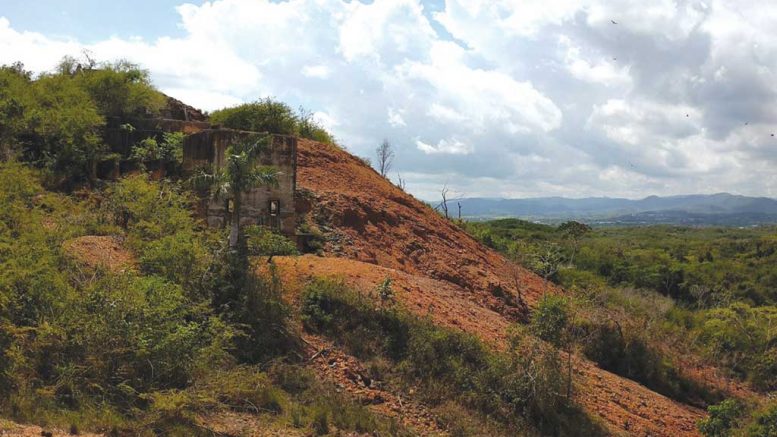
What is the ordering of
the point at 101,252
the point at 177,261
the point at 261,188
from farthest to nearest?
1. the point at 261,188
2. the point at 101,252
3. the point at 177,261

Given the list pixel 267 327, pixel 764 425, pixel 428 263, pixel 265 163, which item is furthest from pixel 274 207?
pixel 764 425

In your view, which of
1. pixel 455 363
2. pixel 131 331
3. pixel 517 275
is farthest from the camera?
pixel 517 275

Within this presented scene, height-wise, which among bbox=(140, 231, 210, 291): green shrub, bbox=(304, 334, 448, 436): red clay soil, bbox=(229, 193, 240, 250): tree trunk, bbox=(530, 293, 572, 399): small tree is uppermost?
bbox=(229, 193, 240, 250): tree trunk

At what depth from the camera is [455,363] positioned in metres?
12.2

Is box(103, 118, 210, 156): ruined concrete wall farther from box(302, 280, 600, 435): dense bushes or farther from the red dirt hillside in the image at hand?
box(302, 280, 600, 435): dense bushes

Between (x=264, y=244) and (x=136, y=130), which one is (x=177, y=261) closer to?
(x=264, y=244)

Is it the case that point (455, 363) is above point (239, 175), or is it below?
below

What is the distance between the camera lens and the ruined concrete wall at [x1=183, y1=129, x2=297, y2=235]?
15984mm

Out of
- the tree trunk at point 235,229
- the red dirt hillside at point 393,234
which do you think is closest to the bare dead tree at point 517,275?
the red dirt hillside at point 393,234

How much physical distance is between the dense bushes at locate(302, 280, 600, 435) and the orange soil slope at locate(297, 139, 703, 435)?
1.04 m

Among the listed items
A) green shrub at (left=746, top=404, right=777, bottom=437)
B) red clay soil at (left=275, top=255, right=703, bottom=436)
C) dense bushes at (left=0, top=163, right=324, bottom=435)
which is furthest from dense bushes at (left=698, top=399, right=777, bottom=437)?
dense bushes at (left=0, top=163, right=324, bottom=435)

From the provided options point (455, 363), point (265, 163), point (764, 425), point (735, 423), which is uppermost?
point (265, 163)

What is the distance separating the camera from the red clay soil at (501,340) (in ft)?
42.1

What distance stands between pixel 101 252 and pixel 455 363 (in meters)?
7.88
